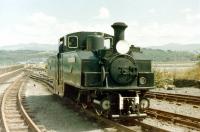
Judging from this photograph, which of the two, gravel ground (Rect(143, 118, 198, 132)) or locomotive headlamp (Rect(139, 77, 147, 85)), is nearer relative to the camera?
gravel ground (Rect(143, 118, 198, 132))

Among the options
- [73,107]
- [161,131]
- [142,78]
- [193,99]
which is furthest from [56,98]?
[161,131]

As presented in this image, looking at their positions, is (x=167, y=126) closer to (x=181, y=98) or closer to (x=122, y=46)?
(x=122, y=46)

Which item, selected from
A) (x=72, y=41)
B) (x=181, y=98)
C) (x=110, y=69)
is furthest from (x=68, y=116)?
(x=181, y=98)

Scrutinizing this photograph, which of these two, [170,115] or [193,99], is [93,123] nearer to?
[170,115]

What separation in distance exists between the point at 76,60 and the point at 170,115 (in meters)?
3.53

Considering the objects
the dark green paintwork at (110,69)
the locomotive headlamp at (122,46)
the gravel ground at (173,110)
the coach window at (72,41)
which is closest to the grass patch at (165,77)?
the gravel ground at (173,110)

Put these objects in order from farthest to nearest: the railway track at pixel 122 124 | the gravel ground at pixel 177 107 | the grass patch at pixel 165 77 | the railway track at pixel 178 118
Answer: the grass patch at pixel 165 77
the gravel ground at pixel 177 107
the railway track at pixel 178 118
the railway track at pixel 122 124

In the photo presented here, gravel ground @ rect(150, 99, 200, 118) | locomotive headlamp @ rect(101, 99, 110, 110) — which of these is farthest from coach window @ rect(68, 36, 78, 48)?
gravel ground @ rect(150, 99, 200, 118)

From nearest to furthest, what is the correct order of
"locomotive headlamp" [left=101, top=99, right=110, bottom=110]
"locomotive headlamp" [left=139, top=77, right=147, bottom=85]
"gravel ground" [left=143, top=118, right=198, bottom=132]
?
"gravel ground" [left=143, top=118, right=198, bottom=132]
"locomotive headlamp" [left=101, top=99, right=110, bottom=110]
"locomotive headlamp" [left=139, top=77, right=147, bottom=85]

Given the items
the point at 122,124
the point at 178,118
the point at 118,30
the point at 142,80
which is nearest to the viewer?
the point at 118,30

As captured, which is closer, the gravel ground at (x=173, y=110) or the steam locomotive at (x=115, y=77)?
the gravel ground at (x=173, y=110)

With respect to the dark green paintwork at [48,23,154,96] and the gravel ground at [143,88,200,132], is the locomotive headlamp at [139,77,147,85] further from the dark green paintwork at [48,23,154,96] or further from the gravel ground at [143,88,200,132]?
the gravel ground at [143,88,200,132]

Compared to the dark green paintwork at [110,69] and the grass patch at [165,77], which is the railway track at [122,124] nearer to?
the dark green paintwork at [110,69]

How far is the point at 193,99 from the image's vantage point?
1639 cm
